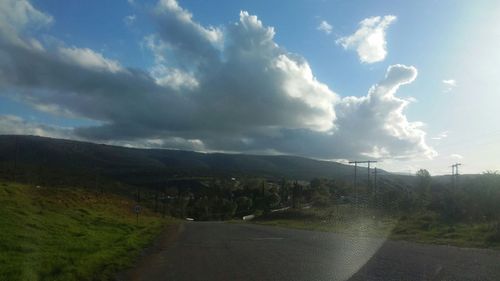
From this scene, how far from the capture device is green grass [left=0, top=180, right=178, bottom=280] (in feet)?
45.0

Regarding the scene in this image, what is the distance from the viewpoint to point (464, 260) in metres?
16.5

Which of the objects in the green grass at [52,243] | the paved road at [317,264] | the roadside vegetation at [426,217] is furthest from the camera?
the roadside vegetation at [426,217]

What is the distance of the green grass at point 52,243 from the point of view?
1371cm

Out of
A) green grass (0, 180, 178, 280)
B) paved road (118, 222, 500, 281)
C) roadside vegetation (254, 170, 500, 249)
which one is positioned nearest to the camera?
paved road (118, 222, 500, 281)

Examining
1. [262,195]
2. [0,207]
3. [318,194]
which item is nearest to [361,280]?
[0,207]

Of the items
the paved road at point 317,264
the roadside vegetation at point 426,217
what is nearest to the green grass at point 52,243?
the paved road at point 317,264

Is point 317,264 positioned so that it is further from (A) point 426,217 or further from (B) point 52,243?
(A) point 426,217

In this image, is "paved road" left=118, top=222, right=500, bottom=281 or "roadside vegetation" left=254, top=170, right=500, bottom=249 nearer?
"paved road" left=118, top=222, right=500, bottom=281

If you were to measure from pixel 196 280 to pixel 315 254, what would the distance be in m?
6.95

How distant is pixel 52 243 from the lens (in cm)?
2034

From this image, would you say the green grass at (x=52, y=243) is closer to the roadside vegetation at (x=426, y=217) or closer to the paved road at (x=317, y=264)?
the paved road at (x=317, y=264)

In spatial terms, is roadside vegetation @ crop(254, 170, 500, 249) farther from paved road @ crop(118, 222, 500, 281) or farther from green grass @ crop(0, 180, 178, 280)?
green grass @ crop(0, 180, 178, 280)

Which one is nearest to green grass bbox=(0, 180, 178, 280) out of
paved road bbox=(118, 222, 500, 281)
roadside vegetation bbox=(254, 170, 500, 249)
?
paved road bbox=(118, 222, 500, 281)

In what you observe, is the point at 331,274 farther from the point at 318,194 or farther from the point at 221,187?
the point at 221,187
